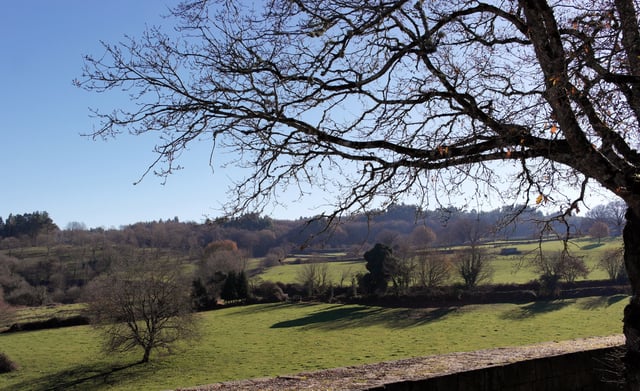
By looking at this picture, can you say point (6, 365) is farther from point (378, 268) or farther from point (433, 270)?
point (433, 270)

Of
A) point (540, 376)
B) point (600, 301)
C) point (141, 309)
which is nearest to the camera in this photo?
point (540, 376)

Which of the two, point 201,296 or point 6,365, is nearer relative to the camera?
point 6,365

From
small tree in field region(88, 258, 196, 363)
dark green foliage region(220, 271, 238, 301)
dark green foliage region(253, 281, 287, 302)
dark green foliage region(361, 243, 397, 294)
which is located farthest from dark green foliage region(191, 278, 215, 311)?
small tree in field region(88, 258, 196, 363)

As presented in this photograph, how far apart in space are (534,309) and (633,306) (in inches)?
1543

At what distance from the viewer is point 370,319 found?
1644 inches

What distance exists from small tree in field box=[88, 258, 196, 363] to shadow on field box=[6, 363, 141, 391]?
155cm

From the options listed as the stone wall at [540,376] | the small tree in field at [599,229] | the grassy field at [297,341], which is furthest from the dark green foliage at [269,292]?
the stone wall at [540,376]

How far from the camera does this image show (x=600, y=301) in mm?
40781

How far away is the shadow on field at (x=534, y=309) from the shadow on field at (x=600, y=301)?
138 centimetres

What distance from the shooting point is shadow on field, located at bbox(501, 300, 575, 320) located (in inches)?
1511

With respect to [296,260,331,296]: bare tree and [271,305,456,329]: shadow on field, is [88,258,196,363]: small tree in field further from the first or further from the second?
[296,260,331,296]: bare tree

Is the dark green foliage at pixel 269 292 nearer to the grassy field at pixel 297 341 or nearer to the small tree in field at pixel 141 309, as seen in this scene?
the grassy field at pixel 297 341

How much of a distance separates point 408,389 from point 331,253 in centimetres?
7063

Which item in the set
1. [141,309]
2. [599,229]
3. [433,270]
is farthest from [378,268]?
[599,229]
